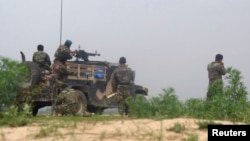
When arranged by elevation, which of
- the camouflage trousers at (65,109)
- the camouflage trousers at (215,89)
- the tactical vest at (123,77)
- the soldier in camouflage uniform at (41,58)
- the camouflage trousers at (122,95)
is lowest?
the camouflage trousers at (65,109)

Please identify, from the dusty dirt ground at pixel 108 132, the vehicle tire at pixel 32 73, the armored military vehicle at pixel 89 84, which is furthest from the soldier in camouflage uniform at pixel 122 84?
the dusty dirt ground at pixel 108 132

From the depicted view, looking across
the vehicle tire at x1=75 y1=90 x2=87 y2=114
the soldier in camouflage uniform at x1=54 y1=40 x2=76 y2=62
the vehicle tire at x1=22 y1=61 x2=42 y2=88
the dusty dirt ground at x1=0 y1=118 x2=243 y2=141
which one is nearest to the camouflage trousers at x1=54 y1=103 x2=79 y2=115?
the vehicle tire at x1=75 y1=90 x2=87 y2=114

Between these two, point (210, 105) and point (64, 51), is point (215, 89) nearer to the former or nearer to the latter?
point (210, 105)

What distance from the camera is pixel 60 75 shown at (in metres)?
12.6

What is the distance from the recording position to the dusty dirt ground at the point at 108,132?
6078 millimetres

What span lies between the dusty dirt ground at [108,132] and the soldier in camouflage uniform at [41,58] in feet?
19.8

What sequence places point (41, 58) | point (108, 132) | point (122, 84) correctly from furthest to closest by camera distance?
point (122, 84) < point (41, 58) < point (108, 132)

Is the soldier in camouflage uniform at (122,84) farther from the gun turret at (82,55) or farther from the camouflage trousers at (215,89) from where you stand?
the camouflage trousers at (215,89)

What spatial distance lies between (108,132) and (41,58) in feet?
22.8

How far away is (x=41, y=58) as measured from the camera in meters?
13.0

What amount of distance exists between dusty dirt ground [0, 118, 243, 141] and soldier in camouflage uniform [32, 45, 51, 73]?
237 inches

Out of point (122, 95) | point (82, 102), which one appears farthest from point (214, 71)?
point (82, 102)

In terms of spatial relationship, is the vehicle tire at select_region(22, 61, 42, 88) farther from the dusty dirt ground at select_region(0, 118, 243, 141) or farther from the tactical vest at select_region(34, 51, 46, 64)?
the dusty dirt ground at select_region(0, 118, 243, 141)

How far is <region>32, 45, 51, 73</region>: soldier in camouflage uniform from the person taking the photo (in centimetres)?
1295
